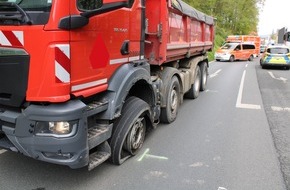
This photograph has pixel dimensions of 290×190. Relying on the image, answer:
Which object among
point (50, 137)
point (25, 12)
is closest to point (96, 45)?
point (25, 12)

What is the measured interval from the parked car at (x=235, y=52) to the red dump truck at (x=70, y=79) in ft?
80.3

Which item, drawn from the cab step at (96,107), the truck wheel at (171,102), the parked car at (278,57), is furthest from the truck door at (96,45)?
the parked car at (278,57)

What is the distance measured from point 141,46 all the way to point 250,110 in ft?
14.3

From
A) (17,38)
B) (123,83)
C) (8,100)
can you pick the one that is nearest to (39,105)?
(8,100)

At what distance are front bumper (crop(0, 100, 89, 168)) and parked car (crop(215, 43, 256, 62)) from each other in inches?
1025

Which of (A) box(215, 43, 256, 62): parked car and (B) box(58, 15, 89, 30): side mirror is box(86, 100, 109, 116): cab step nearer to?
(B) box(58, 15, 89, 30): side mirror

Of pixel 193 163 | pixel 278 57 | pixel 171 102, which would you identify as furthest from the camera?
pixel 278 57

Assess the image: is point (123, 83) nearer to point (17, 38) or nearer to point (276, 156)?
point (17, 38)

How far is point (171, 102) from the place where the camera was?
6.59 meters

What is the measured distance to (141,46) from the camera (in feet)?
16.5

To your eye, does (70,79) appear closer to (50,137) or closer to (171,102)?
(50,137)

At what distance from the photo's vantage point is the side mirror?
313cm

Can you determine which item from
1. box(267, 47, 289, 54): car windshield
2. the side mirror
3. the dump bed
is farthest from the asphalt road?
box(267, 47, 289, 54): car windshield

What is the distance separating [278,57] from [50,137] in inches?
809
